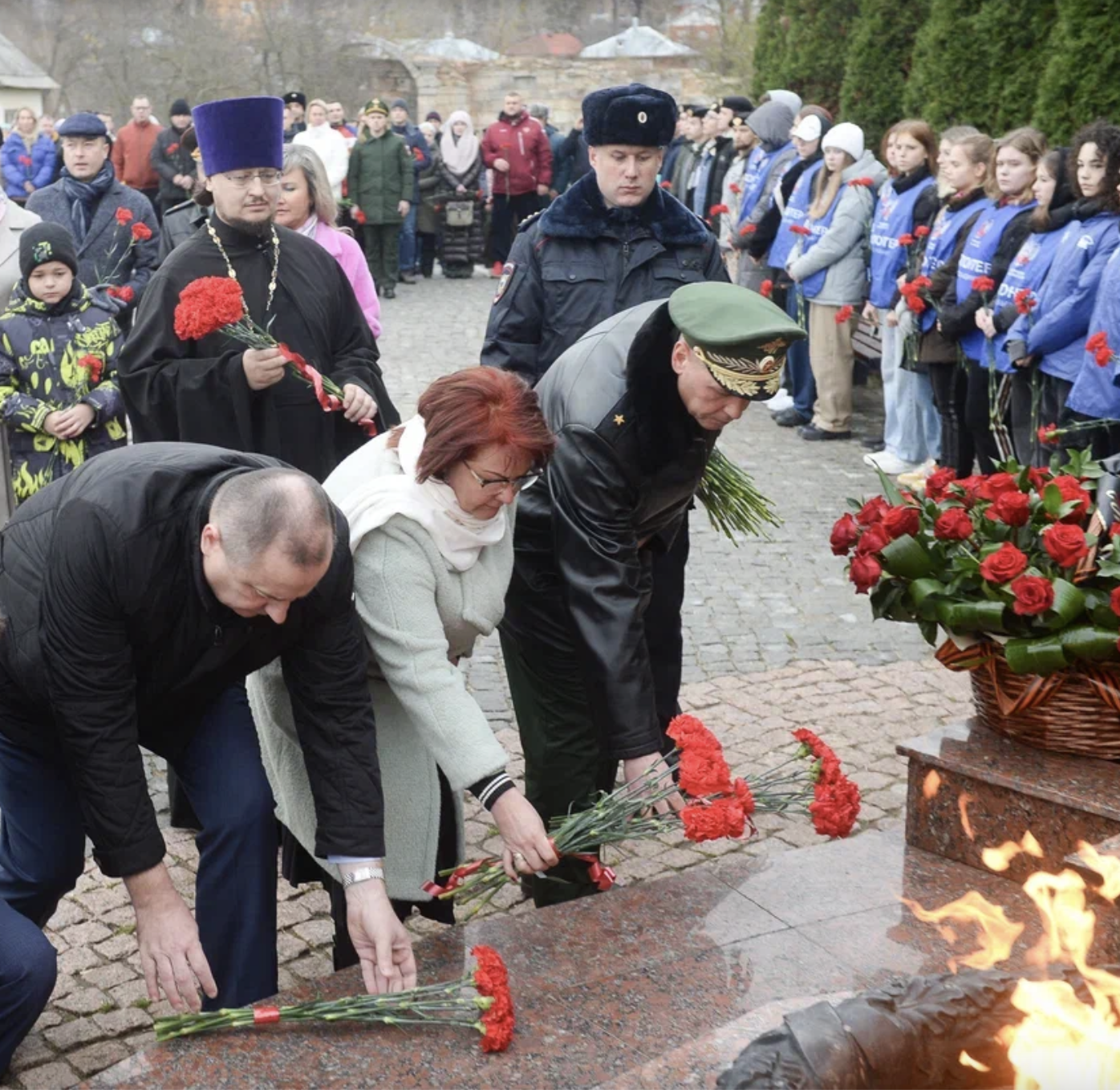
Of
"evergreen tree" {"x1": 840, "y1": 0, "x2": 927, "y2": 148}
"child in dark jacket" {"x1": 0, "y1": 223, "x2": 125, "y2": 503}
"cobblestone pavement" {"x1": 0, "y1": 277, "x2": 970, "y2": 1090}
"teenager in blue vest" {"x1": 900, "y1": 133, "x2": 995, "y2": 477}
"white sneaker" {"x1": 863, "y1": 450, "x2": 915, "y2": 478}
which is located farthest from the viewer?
"evergreen tree" {"x1": 840, "y1": 0, "x2": 927, "y2": 148}

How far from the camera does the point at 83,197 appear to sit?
9.47 metres

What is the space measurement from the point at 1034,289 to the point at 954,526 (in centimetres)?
476

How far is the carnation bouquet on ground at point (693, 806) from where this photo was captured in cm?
328

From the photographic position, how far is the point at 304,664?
3391mm

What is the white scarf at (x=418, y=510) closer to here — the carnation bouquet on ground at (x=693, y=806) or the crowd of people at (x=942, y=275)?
the carnation bouquet on ground at (x=693, y=806)

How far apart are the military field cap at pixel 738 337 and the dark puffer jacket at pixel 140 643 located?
0.91m

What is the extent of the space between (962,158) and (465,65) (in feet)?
103

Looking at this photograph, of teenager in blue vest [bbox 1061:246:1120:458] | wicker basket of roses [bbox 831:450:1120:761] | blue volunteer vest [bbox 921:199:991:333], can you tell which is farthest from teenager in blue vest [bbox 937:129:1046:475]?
wicker basket of roses [bbox 831:450:1120:761]

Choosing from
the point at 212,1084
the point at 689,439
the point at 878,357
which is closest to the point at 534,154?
the point at 878,357

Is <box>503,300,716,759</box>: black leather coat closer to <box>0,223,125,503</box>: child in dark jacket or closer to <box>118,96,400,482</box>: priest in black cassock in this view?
<box>118,96,400,482</box>: priest in black cassock

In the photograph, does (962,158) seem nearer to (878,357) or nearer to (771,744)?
(878,357)

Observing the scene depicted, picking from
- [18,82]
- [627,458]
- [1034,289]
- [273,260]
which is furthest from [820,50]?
[18,82]

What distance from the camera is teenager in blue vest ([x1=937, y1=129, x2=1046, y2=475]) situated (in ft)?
28.1

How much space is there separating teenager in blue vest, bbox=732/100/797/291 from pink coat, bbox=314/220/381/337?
5833mm
